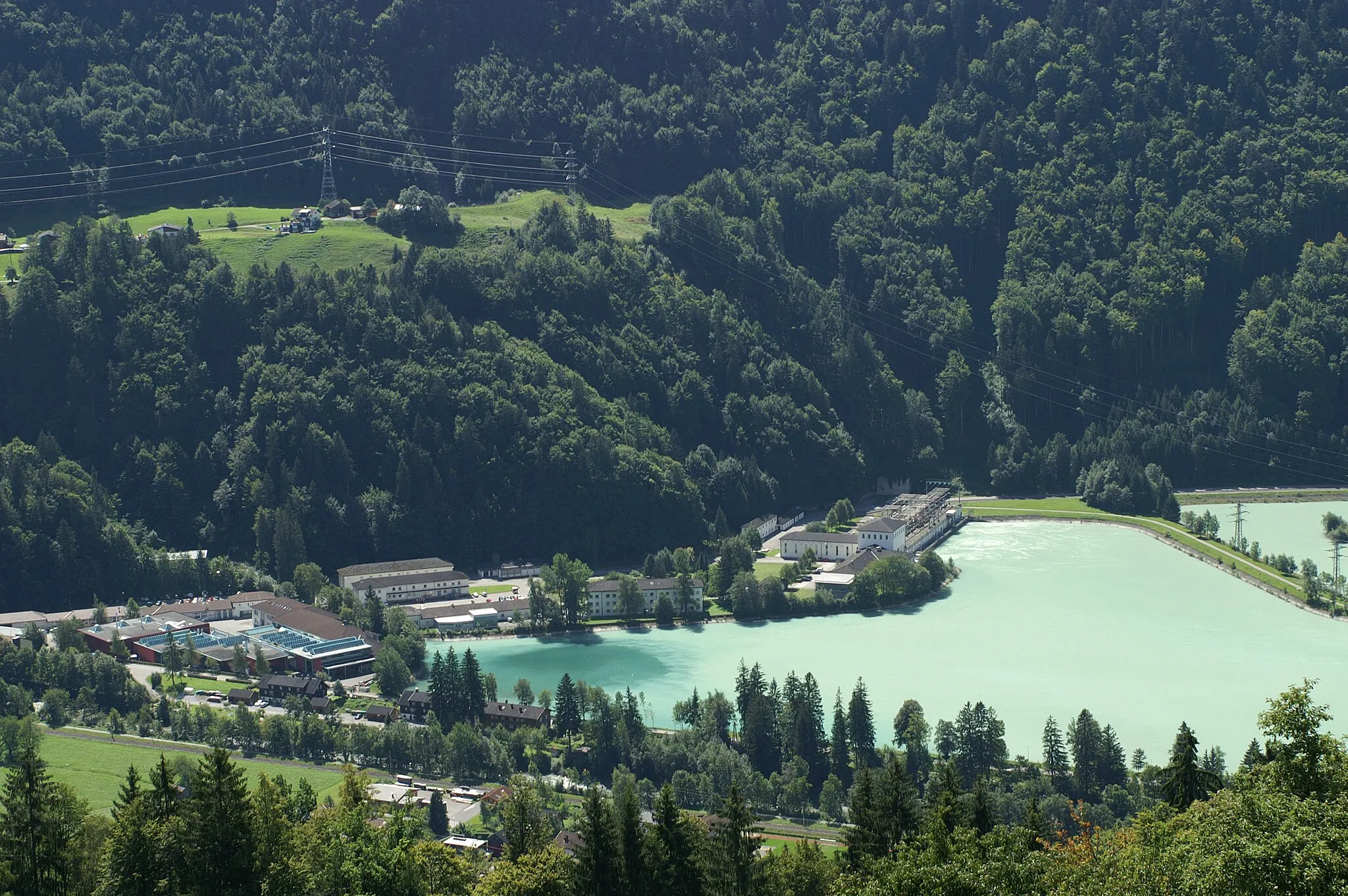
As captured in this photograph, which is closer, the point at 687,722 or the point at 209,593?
the point at 687,722

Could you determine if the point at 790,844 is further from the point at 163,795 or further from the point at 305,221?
the point at 305,221

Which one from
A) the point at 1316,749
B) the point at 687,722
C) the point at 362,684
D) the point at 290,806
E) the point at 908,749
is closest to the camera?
the point at 1316,749

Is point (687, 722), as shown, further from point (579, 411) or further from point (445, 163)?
point (445, 163)

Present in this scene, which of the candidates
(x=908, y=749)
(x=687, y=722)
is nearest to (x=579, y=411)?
(x=687, y=722)

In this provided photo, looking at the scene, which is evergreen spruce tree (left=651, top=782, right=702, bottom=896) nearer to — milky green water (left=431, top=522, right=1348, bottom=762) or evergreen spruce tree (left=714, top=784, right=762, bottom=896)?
evergreen spruce tree (left=714, top=784, right=762, bottom=896)

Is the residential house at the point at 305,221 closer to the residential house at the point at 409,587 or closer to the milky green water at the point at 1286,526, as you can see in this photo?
the residential house at the point at 409,587

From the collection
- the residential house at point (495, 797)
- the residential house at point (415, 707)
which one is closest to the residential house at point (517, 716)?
the residential house at point (415, 707)
